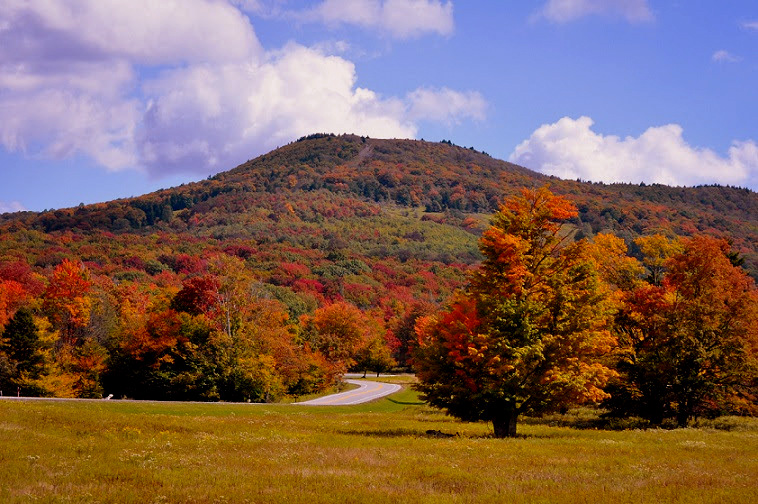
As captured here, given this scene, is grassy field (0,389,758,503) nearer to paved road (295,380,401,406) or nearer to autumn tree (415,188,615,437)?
autumn tree (415,188,615,437)

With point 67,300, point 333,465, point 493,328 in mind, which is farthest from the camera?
point 67,300

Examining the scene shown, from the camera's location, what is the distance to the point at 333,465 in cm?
1891

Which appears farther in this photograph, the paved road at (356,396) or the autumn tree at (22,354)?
the paved road at (356,396)

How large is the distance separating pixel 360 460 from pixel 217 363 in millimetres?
42603

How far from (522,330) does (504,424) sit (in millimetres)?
5494

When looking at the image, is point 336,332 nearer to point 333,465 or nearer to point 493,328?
point 493,328

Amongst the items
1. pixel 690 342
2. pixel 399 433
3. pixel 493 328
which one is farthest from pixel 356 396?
pixel 493 328

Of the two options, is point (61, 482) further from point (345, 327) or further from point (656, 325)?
point (345, 327)

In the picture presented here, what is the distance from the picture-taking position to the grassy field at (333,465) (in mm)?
14273

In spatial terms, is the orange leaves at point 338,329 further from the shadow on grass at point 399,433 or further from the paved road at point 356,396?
the shadow on grass at point 399,433

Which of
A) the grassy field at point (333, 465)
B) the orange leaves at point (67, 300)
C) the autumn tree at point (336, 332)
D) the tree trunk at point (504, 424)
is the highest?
the orange leaves at point (67, 300)

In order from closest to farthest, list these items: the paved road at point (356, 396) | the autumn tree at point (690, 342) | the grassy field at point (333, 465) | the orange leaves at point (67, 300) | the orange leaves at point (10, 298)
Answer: the grassy field at point (333, 465) < the autumn tree at point (690, 342) < the paved road at point (356, 396) < the orange leaves at point (67, 300) < the orange leaves at point (10, 298)

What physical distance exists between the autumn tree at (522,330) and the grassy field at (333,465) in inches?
89.4

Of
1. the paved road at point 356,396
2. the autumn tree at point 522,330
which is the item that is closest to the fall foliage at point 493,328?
the autumn tree at point 522,330
